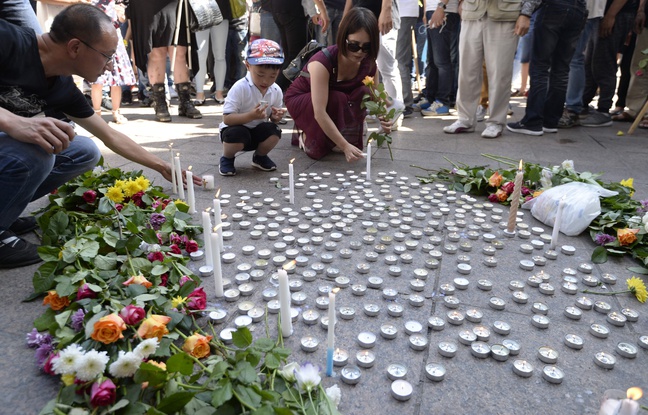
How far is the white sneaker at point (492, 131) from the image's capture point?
17.8 feet

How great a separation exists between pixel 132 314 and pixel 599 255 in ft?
7.45

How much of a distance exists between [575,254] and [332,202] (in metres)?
1.51

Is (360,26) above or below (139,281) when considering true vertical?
above

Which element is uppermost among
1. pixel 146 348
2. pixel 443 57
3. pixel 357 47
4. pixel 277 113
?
pixel 357 47

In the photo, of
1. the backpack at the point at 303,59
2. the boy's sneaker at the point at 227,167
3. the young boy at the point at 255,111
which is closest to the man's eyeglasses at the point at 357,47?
the young boy at the point at 255,111

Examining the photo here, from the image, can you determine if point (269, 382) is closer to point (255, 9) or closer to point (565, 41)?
point (565, 41)

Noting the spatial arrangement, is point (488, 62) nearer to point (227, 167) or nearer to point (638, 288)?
point (227, 167)

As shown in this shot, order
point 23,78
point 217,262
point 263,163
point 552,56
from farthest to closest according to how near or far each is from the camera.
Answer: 1. point 552,56
2. point 263,163
3. point 23,78
4. point 217,262

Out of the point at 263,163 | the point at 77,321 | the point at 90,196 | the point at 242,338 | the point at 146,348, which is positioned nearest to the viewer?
the point at 146,348

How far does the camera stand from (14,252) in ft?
7.47

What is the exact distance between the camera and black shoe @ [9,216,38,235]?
105 inches

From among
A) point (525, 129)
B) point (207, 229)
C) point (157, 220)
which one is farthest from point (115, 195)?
point (525, 129)

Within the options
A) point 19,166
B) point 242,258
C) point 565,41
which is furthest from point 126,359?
point 565,41

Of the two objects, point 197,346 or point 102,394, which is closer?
point 102,394
